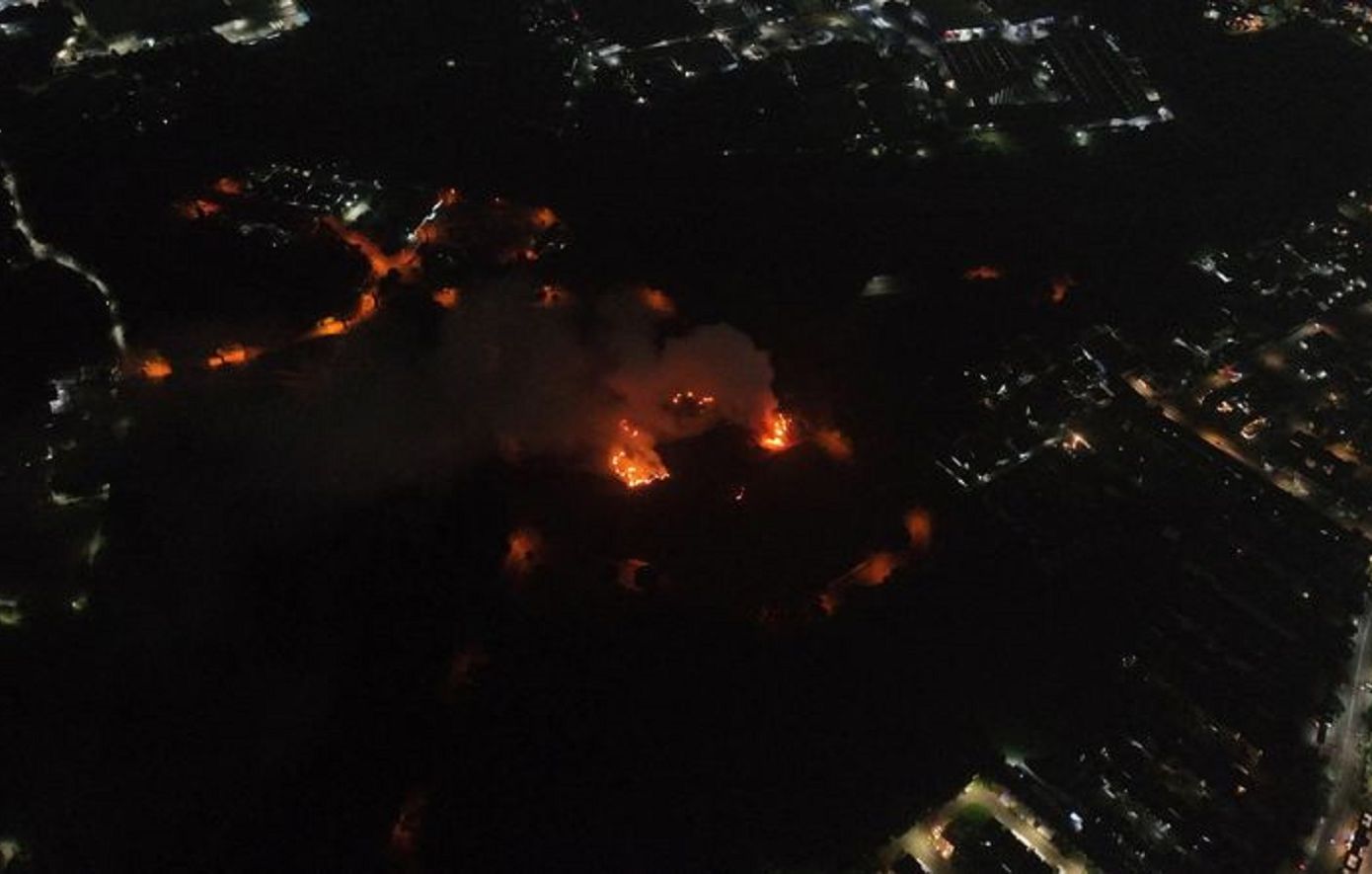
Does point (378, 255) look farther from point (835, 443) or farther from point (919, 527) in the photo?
point (919, 527)

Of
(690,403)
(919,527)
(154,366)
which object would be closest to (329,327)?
(154,366)

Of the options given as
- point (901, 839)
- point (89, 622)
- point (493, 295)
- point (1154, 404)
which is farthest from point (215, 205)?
point (1154, 404)

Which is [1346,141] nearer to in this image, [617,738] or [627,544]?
[627,544]

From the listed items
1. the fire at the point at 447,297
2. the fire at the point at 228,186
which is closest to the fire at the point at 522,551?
the fire at the point at 447,297

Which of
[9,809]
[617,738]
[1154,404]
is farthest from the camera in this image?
[1154,404]

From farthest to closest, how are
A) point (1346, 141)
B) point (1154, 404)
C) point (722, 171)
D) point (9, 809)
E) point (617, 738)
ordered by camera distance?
1. point (1346, 141)
2. point (722, 171)
3. point (1154, 404)
4. point (617, 738)
5. point (9, 809)

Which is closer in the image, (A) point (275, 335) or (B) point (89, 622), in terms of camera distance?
(B) point (89, 622)
